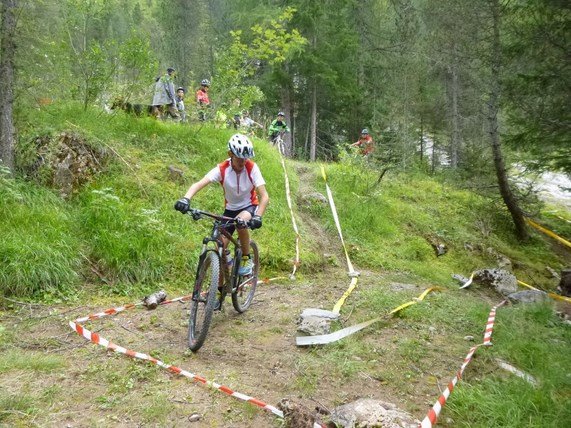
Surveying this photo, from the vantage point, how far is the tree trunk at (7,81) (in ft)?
A: 21.6

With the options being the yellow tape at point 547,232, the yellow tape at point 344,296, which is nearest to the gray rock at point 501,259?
the yellow tape at point 547,232

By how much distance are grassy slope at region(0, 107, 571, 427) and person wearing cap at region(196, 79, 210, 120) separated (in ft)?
1.26

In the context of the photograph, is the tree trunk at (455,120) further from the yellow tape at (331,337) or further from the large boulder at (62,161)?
the large boulder at (62,161)

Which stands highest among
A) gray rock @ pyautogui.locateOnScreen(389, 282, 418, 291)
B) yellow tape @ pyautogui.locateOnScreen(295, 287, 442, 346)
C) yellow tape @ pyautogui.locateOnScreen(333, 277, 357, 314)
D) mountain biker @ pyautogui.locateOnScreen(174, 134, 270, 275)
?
mountain biker @ pyautogui.locateOnScreen(174, 134, 270, 275)

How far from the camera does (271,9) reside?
1764 cm

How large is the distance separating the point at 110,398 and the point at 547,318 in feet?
19.2

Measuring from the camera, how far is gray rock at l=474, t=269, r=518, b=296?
925cm

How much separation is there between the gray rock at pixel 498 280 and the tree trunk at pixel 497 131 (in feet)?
13.6

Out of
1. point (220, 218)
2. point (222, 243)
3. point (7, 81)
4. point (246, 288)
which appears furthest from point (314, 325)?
point (7, 81)

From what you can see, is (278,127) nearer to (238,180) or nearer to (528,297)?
(528,297)

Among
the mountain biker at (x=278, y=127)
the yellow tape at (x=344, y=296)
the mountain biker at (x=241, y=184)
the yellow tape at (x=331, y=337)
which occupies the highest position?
the mountain biker at (x=278, y=127)

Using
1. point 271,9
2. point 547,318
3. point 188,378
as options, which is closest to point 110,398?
point 188,378

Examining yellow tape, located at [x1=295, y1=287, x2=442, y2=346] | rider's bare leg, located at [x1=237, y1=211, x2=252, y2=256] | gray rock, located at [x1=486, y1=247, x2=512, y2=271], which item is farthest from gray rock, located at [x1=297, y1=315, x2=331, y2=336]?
gray rock, located at [x1=486, y1=247, x2=512, y2=271]

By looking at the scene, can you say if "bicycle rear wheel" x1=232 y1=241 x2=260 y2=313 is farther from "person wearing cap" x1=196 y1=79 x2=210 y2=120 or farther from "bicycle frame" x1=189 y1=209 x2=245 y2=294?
"person wearing cap" x1=196 y1=79 x2=210 y2=120
